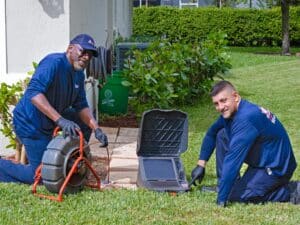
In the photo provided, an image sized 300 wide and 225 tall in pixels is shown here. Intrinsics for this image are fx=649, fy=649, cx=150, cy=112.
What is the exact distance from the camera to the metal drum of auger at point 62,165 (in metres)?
5.13

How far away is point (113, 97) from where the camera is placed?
9.68 meters

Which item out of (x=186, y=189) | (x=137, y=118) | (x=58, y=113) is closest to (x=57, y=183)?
(x=58, y=113)

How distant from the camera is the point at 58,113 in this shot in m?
5.45

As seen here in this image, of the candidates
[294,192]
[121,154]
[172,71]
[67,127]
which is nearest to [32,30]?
[121,154]

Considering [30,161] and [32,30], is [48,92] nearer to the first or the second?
[30,161]

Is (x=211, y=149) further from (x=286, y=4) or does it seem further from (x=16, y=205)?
(x=286, y=4)

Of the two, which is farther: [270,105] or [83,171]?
[270,105]

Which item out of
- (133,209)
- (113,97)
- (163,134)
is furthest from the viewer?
(113,97)

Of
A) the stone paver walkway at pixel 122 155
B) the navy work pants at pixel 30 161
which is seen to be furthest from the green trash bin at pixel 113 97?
the navy work pants at pixel 30 161

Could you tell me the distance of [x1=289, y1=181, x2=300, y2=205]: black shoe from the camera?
5348 millimetres

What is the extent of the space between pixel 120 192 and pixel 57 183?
60cm

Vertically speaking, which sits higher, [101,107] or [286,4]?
[286,4]

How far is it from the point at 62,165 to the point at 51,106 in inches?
21.5

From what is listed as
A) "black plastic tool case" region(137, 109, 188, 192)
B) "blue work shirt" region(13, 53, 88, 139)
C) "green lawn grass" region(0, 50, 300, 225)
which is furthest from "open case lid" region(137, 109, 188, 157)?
"blue work shirt" region(13, 53, 88, 139)
